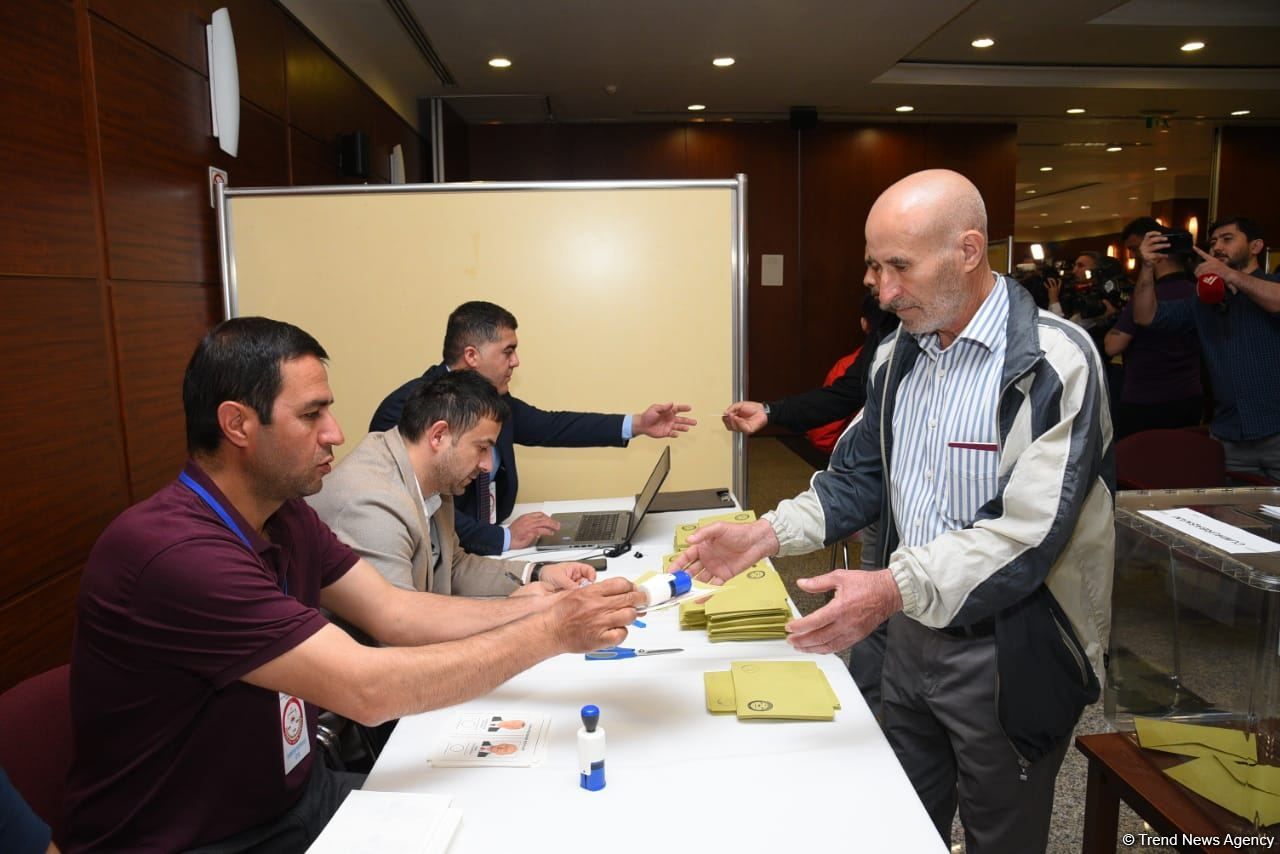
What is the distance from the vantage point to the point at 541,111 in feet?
24.3

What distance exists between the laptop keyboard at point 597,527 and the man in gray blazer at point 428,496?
0.36 metres

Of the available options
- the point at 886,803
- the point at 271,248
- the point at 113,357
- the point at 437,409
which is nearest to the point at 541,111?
the point at 271,248

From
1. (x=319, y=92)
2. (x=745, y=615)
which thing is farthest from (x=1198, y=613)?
(x=319, y=92)

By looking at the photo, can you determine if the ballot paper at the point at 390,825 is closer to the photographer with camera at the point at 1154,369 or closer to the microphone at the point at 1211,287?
the microphone at the point at 1211,287

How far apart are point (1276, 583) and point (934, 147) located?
24.4 ft

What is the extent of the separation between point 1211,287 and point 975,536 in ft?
9.30

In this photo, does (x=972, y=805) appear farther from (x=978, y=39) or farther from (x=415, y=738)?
(x=978, y=39)

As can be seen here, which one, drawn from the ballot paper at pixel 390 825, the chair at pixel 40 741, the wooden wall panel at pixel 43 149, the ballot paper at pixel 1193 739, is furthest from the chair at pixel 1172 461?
the wooden wall panel at pixel 43 149

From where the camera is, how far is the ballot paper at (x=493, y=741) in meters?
1.31

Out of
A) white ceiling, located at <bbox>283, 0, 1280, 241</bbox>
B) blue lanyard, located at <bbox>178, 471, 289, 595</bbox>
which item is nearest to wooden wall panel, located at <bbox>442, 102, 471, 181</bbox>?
white ceiling, located at <bbox>283, 0, 1280, 241</bbox>

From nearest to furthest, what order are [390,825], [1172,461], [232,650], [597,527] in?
[390,825] → [232,650] → [597,527] → [1172,461]

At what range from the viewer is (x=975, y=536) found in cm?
144

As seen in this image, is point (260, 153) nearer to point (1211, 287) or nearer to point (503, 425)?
point (503, 425)

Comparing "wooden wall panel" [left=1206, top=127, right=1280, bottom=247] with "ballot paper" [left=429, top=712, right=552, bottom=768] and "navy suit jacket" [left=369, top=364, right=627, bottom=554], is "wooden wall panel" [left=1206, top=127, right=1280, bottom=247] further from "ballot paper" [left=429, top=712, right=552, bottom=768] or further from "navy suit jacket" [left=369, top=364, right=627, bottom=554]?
"ballot paper" [left=429, top=712, right=552, bottom=768]
